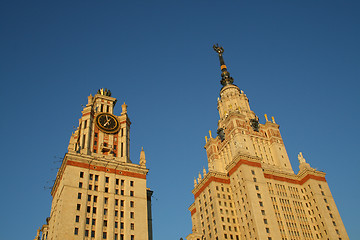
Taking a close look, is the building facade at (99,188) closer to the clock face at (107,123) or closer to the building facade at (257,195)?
the clock face at (107,123)

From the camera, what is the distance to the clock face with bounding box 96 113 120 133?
10169 cm

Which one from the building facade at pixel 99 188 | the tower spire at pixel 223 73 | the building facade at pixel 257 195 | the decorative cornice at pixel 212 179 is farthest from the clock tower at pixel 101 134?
the tower spire at pixel 223 73

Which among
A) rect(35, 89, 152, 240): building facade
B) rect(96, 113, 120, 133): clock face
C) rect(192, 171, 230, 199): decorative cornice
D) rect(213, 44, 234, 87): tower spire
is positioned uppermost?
rect(213, 44, 234, 87): tower spire

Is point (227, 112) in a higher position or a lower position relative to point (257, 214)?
higher

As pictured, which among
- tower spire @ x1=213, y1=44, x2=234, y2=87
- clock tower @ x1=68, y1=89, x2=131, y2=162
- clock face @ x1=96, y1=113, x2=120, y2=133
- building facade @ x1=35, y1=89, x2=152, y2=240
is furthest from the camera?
tower spire @ x1=213, y1=44, x2=234, y2=87

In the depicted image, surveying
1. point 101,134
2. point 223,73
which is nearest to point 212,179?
point 101,134

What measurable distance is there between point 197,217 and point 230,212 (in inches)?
579

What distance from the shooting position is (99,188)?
282 feet

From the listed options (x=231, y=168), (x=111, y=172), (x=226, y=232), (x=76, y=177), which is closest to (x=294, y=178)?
(x=231, y=168)

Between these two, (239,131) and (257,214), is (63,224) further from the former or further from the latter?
(239,131)

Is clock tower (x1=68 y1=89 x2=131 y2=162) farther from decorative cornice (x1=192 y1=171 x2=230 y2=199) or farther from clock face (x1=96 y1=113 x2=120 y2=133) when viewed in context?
decorative cornice (x1=192 y1=171 x2=230 y2=199)

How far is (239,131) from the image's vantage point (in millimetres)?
134500

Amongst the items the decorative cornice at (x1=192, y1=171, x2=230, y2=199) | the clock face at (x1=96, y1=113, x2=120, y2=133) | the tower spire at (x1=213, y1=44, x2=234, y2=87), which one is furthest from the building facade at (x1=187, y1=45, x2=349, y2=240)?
the clock face at (x1=96, y1=113, x2=120, y2=133)

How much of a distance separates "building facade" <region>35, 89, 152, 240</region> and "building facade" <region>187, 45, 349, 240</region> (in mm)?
27583
